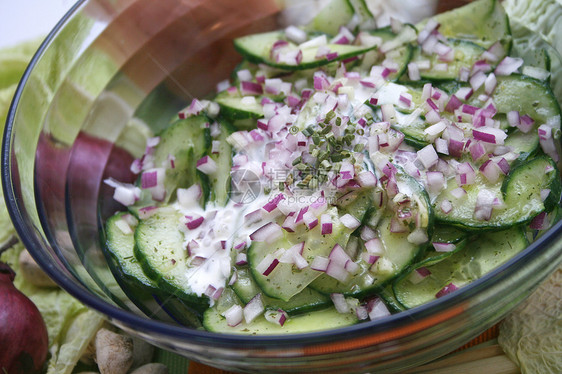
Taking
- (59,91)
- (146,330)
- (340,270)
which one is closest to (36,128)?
(59,91)

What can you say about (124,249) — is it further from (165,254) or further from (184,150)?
(184,150)

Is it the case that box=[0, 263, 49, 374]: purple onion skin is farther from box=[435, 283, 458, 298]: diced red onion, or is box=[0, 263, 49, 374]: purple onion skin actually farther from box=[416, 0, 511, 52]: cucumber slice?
box=[416, 0, 511, 52]: cucumber slice

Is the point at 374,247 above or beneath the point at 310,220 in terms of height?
beneath

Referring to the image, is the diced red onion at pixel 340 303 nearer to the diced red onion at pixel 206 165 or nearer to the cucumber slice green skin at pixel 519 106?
the cucumber slice green skin at pixel 519 106

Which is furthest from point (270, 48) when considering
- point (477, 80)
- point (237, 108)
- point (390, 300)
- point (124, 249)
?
point (390, 300)

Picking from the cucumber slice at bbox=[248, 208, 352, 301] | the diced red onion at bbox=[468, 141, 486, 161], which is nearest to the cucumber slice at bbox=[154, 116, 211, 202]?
the cucumber slice at bbox=[248, 208, 352, 301]

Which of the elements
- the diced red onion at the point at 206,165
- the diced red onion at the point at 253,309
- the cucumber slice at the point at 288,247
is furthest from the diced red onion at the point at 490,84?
the diced red onion at the point at 253,309
